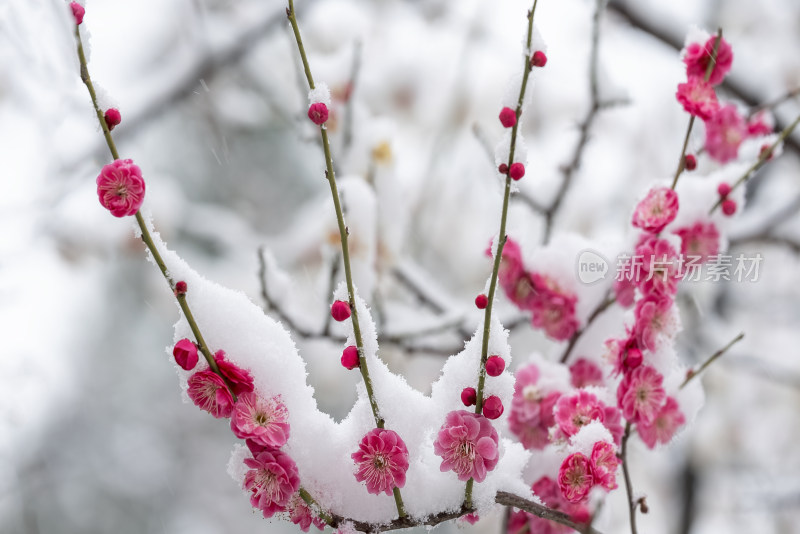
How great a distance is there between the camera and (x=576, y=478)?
0.75 meters

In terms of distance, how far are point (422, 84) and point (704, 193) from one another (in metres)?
3.13

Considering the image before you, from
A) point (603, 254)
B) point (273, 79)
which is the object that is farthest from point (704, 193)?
point (273, 79)

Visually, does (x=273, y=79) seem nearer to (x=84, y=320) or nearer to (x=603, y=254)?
(x=603, y=254)

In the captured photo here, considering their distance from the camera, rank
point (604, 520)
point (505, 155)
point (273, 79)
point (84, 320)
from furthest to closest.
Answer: point (84, 320), point (273, 79), point (604, 520), point (505, 155)

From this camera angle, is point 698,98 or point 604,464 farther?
point 698,98

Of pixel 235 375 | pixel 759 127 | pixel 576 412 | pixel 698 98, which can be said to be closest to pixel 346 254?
pixel 235 375

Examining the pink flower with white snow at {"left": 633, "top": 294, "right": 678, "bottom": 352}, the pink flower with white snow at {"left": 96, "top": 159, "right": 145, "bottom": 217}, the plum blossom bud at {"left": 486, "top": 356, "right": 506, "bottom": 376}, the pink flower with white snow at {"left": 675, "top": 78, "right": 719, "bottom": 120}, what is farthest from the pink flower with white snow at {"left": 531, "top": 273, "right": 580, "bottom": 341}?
the pink flower with white snow at {"left": 96, "top": 159, "right": 145, "bottom": 217}

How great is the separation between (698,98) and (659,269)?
27 cm

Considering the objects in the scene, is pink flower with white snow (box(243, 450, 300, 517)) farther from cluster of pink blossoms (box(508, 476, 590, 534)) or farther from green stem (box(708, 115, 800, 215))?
green stem (box(708, 115, 800, 215))

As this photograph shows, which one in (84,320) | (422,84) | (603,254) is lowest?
(603,254)

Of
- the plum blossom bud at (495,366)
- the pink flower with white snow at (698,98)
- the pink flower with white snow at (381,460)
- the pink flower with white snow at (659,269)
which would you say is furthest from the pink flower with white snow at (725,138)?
the pink flower with white snow at (381,460)

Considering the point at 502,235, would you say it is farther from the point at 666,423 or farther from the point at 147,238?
the point at 666,423

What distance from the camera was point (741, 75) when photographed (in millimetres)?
2135

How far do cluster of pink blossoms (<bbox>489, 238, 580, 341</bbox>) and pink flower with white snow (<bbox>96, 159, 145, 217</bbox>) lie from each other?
701 millimetres
